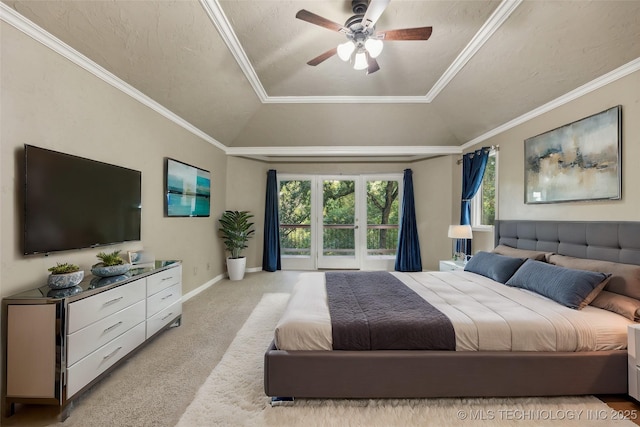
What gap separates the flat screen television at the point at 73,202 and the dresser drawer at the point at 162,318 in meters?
0.79

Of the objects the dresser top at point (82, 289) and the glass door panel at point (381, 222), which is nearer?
the dresser top at point (82, 289)

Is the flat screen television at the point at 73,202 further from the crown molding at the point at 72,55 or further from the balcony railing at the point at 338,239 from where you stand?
the balcony railing at the point at 338,239

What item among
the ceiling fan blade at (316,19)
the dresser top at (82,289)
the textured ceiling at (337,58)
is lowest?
the dresser top at (82,289)

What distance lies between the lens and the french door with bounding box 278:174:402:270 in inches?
221

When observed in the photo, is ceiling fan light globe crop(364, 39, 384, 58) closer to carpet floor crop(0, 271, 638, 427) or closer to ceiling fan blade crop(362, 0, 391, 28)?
ceiling fan blade crop(362, 0, 391, 28)

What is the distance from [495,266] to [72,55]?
14.1 feet

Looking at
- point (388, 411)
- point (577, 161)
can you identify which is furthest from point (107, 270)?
point (577, 161)

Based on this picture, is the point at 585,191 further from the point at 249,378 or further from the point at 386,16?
the point at 249,378

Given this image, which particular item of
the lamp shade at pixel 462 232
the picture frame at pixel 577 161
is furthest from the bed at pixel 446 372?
the lamp shade at pixel 462 232

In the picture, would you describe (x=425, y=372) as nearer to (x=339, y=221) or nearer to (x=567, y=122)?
(x=567, y=122)

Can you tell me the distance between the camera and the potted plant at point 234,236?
4742 mm

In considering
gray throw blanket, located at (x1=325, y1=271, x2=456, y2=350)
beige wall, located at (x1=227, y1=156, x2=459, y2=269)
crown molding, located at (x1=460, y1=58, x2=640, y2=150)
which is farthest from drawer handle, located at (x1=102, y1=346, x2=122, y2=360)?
crown molding, located at (x1=460, y1=58, x2=640, y2=150)

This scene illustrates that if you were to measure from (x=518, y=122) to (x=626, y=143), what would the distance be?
4.39ft

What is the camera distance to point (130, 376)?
2.02 metres
